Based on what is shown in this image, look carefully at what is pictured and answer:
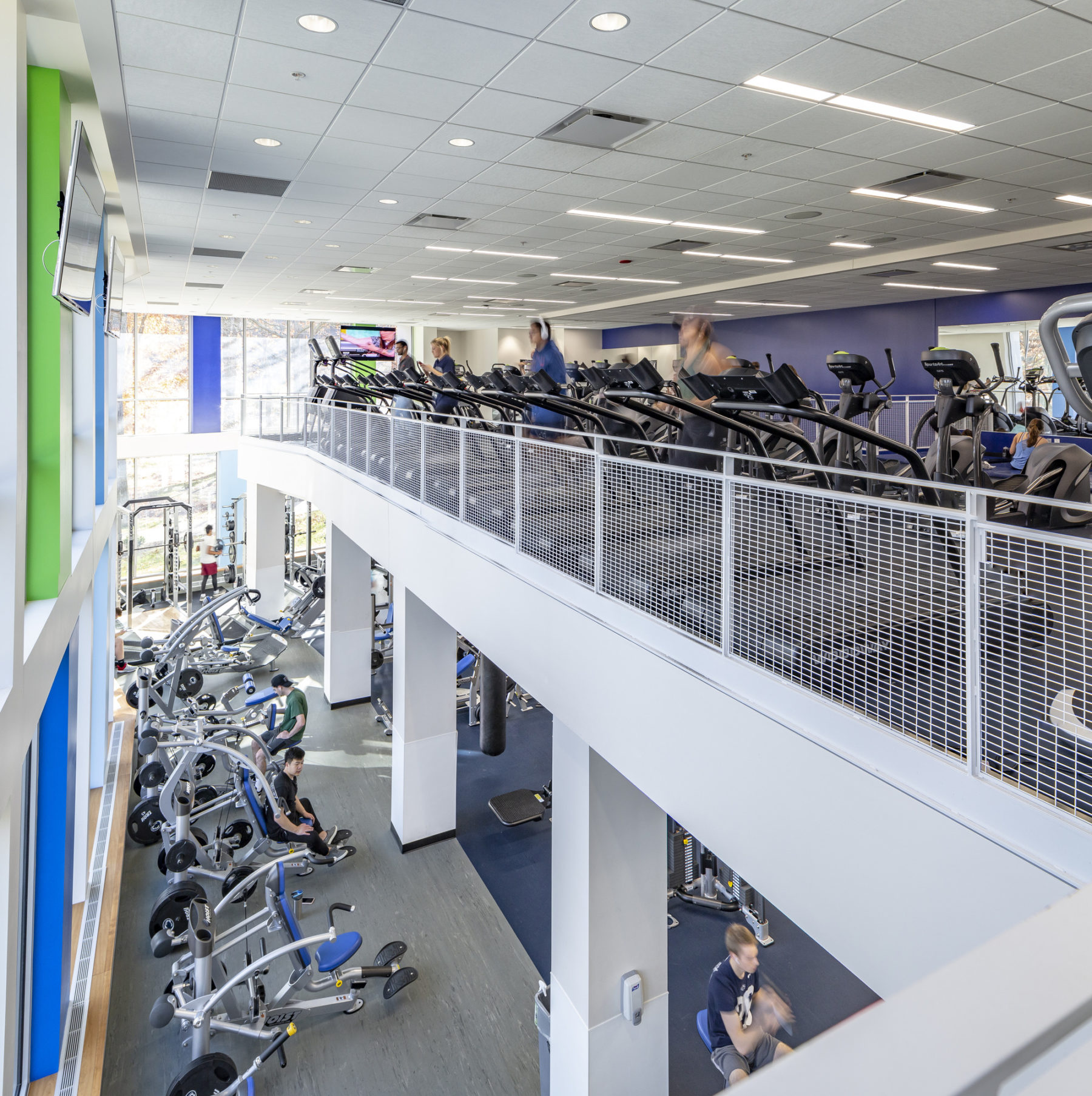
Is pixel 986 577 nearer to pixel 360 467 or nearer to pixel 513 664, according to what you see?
pixel 513 664

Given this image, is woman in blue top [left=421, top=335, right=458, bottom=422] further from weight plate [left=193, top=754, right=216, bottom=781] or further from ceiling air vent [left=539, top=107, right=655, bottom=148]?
weight plate [left=193, top=754, right=216, bottom=781]

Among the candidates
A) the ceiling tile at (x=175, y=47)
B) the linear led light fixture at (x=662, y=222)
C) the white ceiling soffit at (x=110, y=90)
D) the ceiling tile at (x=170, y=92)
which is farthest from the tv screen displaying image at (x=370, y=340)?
the ceiling tile at (x=175, y=47)

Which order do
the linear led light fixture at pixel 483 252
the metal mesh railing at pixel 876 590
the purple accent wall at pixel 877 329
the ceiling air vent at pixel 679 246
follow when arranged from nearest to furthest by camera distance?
the metal mesh railing at pixel 876 590, the ceiling air vent at pixel 679 246, the linear led light fixture at pixel 483 252, the purple accent wall at pixel 877 329

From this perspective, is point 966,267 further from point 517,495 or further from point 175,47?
point 175,47

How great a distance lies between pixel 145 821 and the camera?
23.9ft

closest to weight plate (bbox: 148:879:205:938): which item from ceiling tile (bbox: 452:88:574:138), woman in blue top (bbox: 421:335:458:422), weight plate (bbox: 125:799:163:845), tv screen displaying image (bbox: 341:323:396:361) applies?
weight plate (bbox: 125:799:163:845)

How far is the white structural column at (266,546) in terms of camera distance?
→ 45.8 ft

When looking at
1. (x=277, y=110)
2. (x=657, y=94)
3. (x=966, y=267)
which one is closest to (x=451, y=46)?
(x=657, y=94)

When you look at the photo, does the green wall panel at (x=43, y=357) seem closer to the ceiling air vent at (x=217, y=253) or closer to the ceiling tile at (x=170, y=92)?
the ceiling tile at (x=170, y=92)

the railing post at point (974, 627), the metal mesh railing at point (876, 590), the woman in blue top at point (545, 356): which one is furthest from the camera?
the woman in blue top at point (545, 356)

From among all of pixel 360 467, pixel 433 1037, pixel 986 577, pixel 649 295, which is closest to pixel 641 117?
pixel 986 577

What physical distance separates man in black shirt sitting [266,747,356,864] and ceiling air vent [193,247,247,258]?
5.68m

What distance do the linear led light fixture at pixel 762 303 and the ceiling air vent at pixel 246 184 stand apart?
7.76 m

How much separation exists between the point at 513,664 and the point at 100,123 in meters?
4.12
